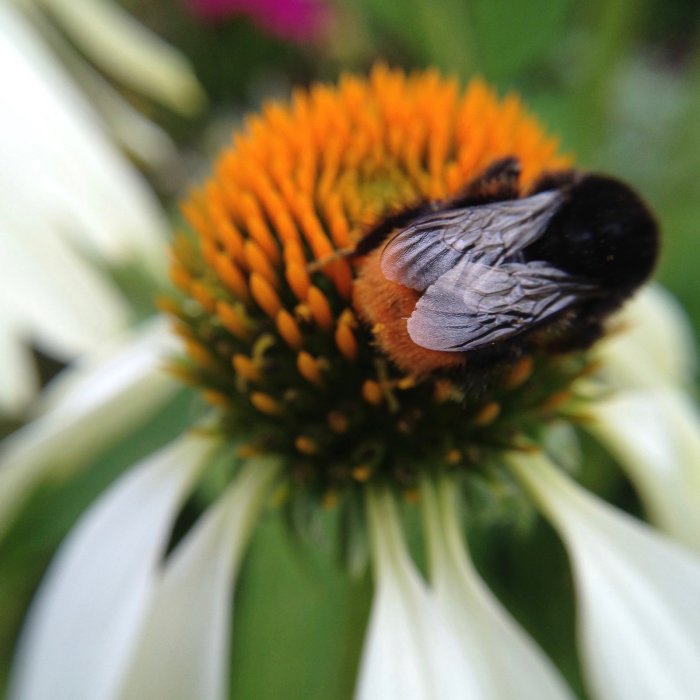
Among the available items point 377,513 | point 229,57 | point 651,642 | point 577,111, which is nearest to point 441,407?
point 377,513

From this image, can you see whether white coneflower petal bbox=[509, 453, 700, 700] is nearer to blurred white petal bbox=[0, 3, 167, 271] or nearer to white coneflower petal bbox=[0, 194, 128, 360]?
white coneflower petal bbox=[0, 194, 128, 360]

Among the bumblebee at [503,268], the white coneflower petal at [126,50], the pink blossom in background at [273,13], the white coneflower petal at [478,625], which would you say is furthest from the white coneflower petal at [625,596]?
the pink blossom in background at [273,13]

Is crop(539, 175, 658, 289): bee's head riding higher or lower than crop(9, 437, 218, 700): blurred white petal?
higher

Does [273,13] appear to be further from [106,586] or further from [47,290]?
[106,586]

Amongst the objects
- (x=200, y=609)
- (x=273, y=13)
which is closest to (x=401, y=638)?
(x=200, y=609)

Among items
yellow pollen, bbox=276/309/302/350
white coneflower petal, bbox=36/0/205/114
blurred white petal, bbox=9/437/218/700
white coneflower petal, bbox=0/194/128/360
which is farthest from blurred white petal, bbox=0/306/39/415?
white coneflower petal, bbox=36/0/205/114

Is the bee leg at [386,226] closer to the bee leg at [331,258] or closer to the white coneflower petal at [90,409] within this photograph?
the bee leg at [331,258]
